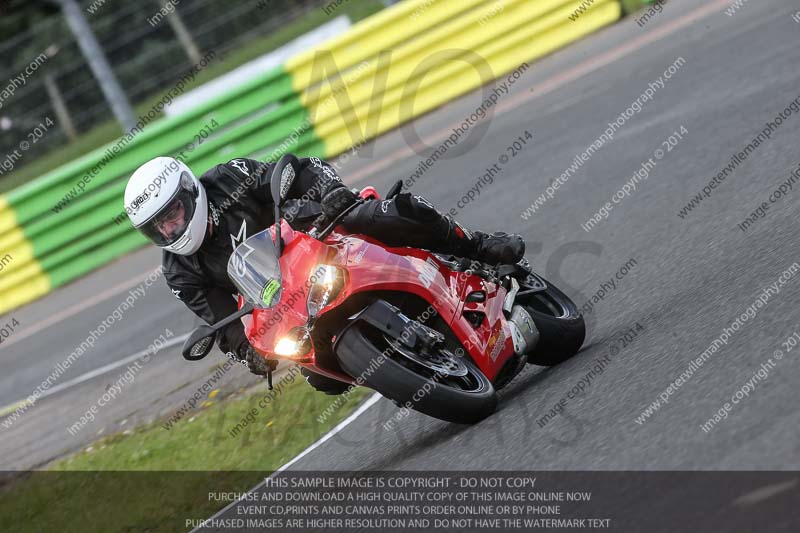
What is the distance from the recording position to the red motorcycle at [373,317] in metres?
5.18

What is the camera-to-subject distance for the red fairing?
209 inches

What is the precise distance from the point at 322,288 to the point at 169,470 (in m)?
2.64

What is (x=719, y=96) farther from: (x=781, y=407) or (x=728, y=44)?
(x=781, y=407)

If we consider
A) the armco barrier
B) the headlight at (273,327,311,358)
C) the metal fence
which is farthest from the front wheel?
the metal fence

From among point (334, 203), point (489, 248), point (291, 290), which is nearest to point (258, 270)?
→ point (291, 290)

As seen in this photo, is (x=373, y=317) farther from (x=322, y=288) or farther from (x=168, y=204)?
(x=168, y=204)

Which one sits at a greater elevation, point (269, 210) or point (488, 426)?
point (269, 210)

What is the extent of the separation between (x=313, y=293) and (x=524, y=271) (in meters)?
1.45

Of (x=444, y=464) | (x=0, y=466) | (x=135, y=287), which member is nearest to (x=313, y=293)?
(x=444, y=464)

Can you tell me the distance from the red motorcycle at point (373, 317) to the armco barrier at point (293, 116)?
8.06 m

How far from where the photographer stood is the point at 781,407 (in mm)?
4098
